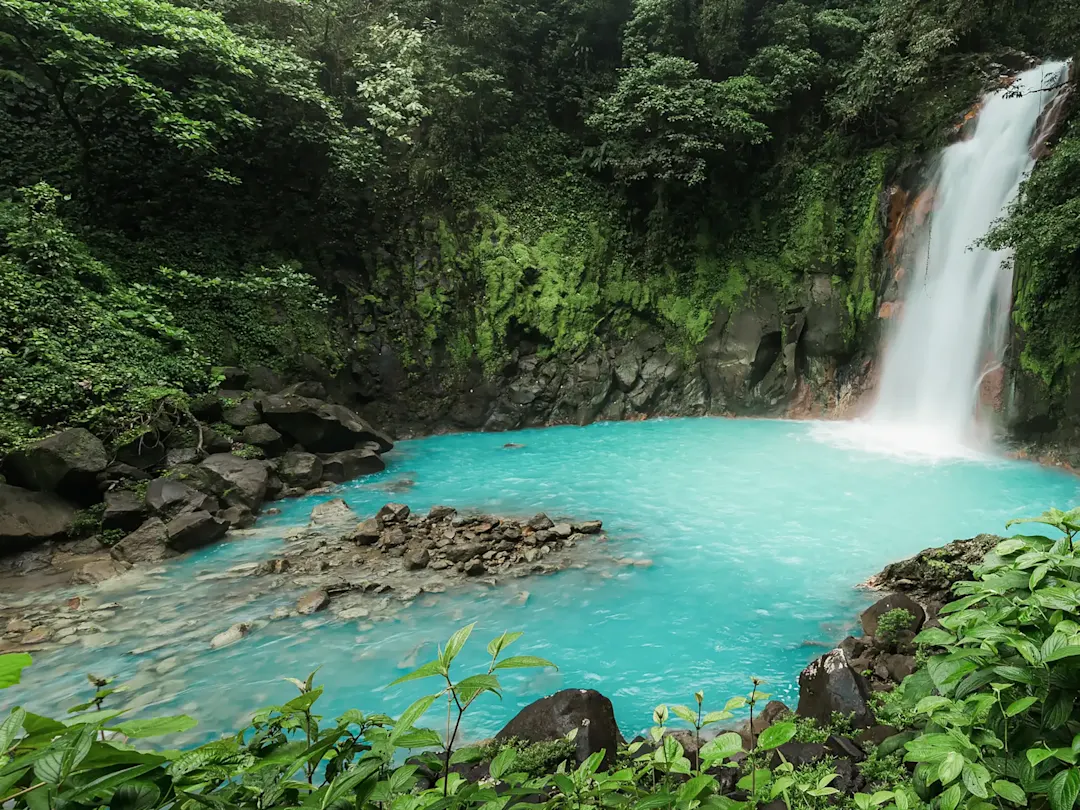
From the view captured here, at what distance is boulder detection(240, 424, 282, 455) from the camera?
984cm

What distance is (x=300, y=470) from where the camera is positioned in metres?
9.83

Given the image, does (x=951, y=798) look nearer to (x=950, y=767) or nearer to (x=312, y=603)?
(x=950, y=767)

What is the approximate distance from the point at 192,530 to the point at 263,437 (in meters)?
2.94

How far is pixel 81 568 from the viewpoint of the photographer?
21.4 ft

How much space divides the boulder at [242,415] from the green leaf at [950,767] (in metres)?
10.6

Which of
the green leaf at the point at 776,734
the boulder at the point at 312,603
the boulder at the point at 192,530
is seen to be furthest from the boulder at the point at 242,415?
the green leaf at the point at 776,734

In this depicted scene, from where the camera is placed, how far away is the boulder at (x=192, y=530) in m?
7.12

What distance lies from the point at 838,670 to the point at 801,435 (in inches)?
409

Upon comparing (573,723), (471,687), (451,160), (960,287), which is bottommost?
(573,723)

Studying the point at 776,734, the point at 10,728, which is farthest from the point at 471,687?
the point at 776,734

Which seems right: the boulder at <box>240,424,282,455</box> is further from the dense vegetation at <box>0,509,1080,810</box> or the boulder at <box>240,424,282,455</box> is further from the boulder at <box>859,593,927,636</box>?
the boulder at <box>859,593,927,636</box>

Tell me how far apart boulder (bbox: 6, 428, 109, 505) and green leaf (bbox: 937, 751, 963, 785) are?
30.5 feet

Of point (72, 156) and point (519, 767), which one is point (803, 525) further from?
point (72, 156)

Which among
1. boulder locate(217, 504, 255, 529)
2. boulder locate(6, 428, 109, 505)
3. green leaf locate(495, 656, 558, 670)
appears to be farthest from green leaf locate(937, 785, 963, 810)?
boulder locate(6, 428, 109, 505)
